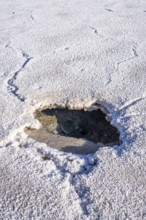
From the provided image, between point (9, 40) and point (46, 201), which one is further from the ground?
point (46, 201)

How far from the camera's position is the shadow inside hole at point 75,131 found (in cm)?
187

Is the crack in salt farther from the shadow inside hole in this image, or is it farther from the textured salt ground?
the shadow inside hole

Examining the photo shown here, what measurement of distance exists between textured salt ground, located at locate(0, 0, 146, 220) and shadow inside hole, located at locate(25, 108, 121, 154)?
6 cm

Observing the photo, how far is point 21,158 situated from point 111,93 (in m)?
0.82

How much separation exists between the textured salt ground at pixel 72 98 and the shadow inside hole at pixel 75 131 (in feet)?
0.20

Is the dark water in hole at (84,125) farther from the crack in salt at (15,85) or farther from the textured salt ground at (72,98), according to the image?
the crack in salt at (15,85)

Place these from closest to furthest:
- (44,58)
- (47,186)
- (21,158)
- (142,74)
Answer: (47,186), (21,158), (142,74), (44,58)

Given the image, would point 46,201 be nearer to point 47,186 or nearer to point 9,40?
point 47,186

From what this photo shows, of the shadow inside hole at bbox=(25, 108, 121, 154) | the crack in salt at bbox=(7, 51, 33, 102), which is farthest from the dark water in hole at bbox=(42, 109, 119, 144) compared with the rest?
the crack in salt at bbox=(7, 51, 33, 102)

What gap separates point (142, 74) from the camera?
2.52 meters

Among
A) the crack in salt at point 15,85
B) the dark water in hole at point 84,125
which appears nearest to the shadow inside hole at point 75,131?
the dark water in hole at point 84,125

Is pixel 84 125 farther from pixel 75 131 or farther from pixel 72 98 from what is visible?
pixel 72 98

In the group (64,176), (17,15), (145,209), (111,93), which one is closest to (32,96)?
(111,93)

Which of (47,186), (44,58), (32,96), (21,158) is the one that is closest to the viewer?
(47,186)
